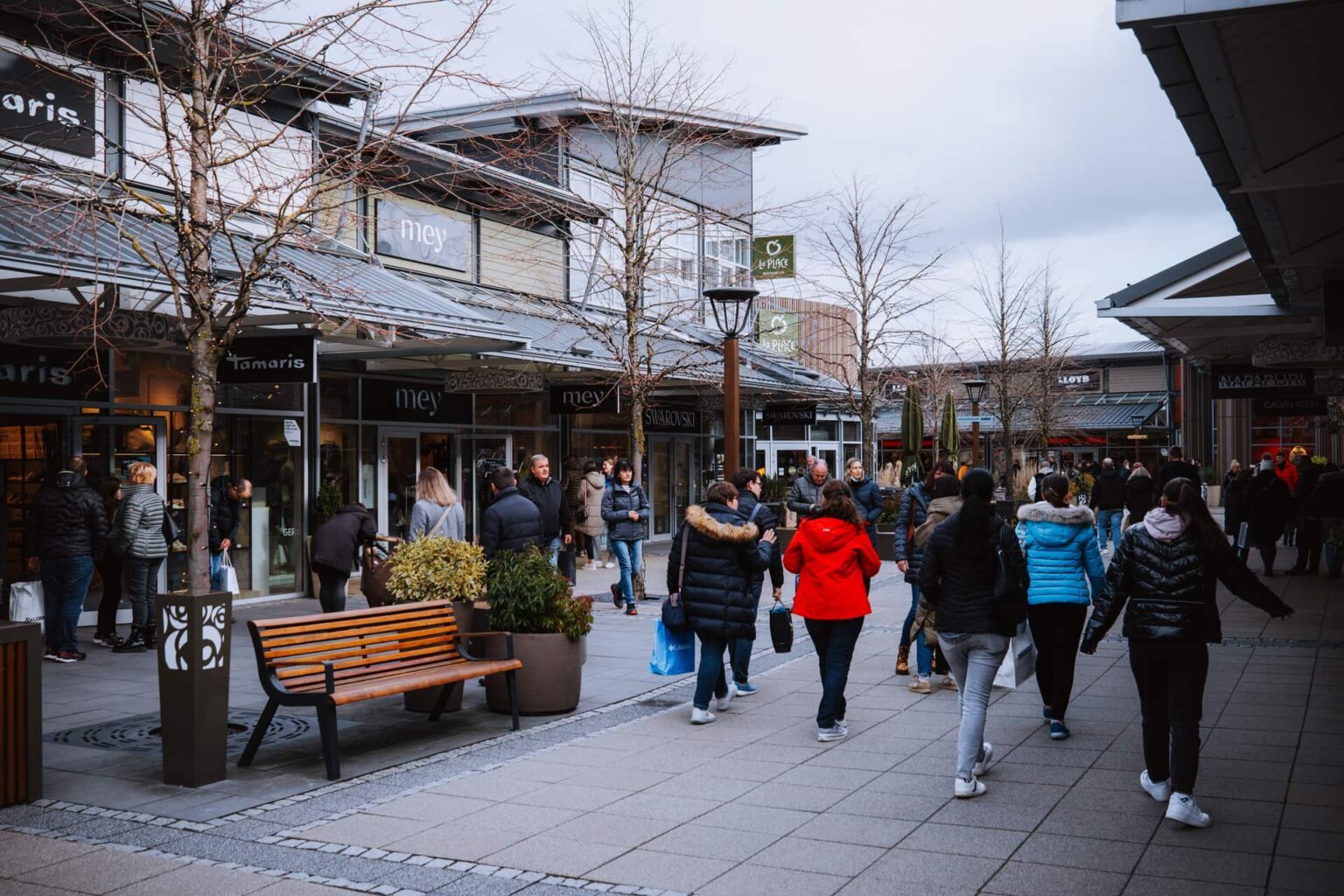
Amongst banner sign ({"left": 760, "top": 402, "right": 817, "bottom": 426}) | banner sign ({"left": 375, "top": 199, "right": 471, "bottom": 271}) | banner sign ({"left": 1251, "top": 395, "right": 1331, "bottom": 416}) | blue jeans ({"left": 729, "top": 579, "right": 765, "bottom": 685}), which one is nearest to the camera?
blue jeans ({"left": 729, "top": 579, "right": 765, "bottom": 685})

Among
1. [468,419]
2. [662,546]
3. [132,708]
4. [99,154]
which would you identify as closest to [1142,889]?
[132,708]

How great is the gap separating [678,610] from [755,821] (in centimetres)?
260

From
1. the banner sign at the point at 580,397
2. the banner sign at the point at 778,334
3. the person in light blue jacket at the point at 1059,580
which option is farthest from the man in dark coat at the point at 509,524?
the banner sign at the point at 778,334

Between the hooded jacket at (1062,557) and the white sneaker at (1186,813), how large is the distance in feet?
6.65

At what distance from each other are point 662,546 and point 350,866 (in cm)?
2025

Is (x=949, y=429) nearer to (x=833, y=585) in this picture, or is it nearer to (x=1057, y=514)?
(x=1057, y=514)

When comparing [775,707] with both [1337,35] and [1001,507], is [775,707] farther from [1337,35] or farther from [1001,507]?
[1001,507]

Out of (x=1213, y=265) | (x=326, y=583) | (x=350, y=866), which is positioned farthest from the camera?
(x=1213, y=265)

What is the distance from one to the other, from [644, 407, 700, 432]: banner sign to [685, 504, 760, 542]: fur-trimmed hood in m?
14.9

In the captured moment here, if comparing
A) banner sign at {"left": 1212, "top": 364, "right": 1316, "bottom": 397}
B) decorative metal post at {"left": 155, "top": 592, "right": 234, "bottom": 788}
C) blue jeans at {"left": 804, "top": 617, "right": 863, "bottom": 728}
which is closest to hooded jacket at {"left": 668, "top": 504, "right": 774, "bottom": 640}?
blue jeans at {"left": 804, "top": 617, "right": 863, "bottom": 728}

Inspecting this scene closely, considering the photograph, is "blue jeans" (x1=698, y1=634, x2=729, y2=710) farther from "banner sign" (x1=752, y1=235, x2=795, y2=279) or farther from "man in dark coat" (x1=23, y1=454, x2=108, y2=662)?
"banner sign" (x1=752, y1=235, x2=795, y2=279)

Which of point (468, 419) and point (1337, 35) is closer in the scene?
point (1337, 35)

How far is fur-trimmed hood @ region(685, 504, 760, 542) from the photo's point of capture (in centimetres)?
836

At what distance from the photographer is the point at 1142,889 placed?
16.4 ft
